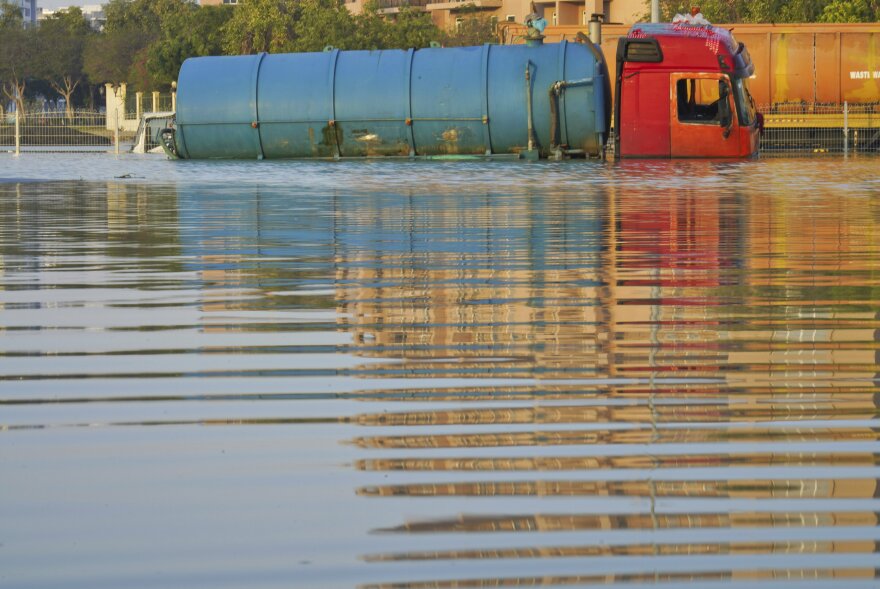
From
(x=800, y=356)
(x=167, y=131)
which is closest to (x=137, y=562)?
(x=800, y=356)

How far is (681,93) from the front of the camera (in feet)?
108

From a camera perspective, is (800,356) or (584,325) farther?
(584,325)

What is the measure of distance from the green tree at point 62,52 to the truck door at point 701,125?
338ft

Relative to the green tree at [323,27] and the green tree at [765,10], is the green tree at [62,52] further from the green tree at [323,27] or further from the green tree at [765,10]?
the green tree at [765,10]

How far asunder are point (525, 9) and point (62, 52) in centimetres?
4078

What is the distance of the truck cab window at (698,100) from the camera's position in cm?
3275

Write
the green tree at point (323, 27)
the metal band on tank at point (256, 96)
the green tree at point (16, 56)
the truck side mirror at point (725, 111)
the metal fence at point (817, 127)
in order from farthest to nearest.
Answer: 1. the green tree at point (16, 56)
2. the green tree at point (323, 27)
3. the metal fence at point (817, 127)
4. the metal band on tank at point (256, 96)
5. the truck side mirror at point (725, 111)

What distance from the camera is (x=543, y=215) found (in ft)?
54.9

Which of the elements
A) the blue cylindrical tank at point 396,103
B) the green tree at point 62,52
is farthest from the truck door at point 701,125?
the green tree at point 62,52

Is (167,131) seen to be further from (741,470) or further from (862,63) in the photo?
(741,470)

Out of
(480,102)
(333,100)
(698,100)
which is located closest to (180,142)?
(333,100)

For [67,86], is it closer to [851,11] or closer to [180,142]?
[851,11]

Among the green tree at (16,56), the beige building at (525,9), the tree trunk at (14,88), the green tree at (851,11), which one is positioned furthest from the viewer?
the green tree at (16,56)

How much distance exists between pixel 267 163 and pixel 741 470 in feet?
104
